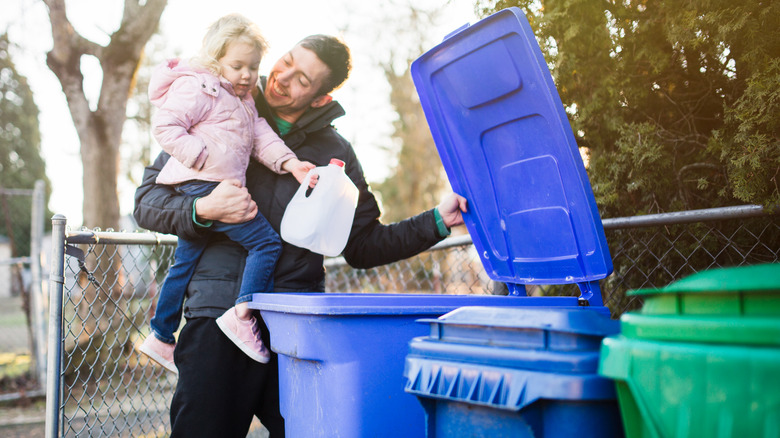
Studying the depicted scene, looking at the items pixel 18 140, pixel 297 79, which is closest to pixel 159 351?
pixel 297 79

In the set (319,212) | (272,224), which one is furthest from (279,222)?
(319,212)

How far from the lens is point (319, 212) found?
7.82 ft

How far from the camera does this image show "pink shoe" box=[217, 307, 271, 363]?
2.15 m

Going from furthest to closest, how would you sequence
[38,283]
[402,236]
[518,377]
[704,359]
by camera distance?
[38,283] < [402,236] < [518,377] < [704,359]

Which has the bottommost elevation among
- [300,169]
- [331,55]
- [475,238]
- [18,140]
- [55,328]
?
[55,328]

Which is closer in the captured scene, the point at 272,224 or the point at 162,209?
the point at 162,209

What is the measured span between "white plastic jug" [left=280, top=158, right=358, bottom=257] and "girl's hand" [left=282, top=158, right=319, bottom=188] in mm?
23

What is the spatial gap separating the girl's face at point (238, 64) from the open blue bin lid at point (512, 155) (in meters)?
0.70

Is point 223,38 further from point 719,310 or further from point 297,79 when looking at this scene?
point 719,310

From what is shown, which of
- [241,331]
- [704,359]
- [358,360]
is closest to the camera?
[704,359]

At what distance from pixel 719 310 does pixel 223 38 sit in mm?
2090

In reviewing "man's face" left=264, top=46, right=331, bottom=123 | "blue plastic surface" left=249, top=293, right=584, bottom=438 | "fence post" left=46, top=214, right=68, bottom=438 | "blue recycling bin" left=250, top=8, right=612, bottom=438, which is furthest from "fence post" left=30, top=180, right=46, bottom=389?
"blue plastic surface" left=249, top=293, right=584, bottom=438

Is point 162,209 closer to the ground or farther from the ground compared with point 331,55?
closer to the ground

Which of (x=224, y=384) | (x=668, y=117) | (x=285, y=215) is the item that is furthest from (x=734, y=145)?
(x=224, y=384)
